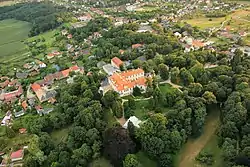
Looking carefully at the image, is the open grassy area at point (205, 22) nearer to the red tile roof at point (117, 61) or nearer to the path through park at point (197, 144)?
the red tile roof at point (117, 61)

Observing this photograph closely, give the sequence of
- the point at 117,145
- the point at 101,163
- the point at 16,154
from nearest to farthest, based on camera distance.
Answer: the point at 117,145, the point at 101,163, the point at 16,154

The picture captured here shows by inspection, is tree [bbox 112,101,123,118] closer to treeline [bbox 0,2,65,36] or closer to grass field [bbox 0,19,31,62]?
grass field [bbox 0,19,31,62]

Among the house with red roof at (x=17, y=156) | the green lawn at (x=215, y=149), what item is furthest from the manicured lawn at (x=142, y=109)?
the house with red roof at (x=17, y=156)

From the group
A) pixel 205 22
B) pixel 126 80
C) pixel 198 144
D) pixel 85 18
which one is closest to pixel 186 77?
pixel 126 80

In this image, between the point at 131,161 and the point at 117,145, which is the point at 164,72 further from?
the point at 131,161

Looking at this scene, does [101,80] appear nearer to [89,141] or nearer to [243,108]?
[89,141]
